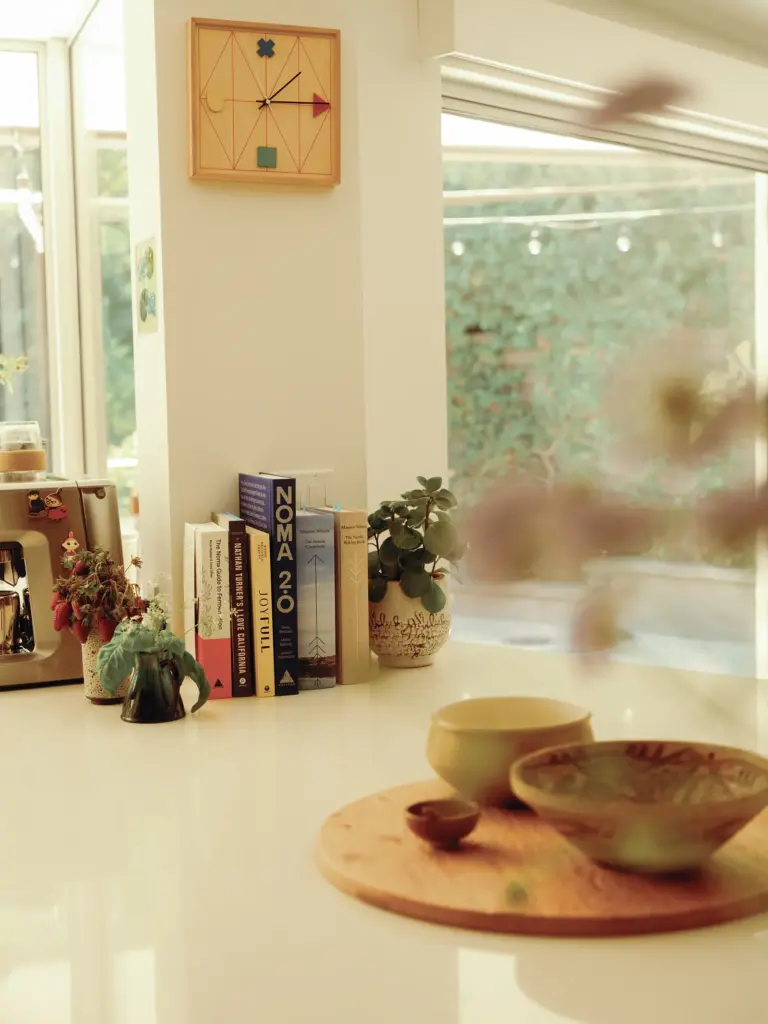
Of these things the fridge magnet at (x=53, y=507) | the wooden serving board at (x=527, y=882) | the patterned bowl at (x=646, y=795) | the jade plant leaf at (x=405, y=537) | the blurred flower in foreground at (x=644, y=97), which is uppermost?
the blurred flower in foreground at (x=644, y=97)

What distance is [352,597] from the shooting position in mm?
1845

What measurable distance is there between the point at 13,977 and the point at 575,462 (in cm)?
73

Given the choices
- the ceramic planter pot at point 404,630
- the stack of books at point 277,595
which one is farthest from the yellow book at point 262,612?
the ceramic planter pot at point 404,630

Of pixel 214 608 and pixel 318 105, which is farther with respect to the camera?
pixel 318 105

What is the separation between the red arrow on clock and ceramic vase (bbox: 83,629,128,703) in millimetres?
915

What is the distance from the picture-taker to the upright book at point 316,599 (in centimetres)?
180

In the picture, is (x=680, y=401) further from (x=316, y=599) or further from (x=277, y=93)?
(x=277, y=93)

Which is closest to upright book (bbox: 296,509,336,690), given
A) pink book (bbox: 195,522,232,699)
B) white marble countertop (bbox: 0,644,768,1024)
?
pink book (bbox: 195,522,232,699)

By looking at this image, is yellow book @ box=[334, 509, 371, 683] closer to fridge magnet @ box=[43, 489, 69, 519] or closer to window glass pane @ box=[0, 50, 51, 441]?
fridge magnet @ box=[43, 489, 69, 519]

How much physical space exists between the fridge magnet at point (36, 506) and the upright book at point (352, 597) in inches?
18.2

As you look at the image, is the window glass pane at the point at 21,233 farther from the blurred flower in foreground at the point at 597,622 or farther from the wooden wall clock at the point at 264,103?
the blurred flower in foreground at the point at 597,622

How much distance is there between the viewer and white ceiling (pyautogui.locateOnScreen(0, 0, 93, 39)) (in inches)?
99.7

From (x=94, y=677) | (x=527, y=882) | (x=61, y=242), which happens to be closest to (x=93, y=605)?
(x=94, y=677)

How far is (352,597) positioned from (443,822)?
90cm
